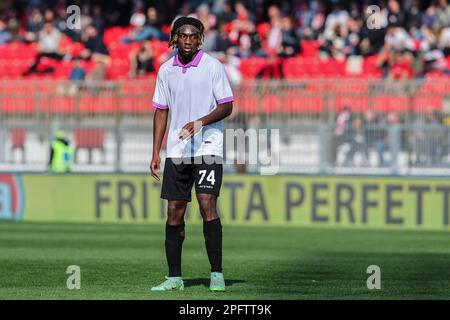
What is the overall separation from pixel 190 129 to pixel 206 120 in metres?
0.17

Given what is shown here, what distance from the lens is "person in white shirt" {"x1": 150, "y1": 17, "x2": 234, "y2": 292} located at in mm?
10812

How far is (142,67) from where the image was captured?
28328 millimetres

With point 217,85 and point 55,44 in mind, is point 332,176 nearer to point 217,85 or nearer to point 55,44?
point 55,44

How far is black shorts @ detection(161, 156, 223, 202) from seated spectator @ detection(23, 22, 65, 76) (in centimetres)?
1948

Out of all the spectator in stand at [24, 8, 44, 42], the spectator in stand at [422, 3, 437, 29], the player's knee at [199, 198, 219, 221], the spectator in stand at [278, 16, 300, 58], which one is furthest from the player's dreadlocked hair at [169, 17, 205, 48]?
the spectator in stand at [24, 8, 44, 42]

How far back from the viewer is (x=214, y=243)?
10930 mm

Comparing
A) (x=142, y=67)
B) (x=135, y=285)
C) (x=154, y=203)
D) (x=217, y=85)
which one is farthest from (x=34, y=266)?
(x=142, y=67)

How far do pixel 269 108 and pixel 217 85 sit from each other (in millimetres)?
13312

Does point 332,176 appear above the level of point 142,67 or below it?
below

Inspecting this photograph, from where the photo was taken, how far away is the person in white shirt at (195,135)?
1081cm

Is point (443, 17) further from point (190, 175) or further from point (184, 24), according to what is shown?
point (184, 24)

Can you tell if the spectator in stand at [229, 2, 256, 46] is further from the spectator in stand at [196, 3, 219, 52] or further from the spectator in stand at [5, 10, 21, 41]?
the spectator in stand at [5, 10, 21, 41]

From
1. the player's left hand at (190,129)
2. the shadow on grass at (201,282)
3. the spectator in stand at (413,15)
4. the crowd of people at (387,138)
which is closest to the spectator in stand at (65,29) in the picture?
the spectator in stand at (413,15)

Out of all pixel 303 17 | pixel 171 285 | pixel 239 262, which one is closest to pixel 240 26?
pixel 303 17
